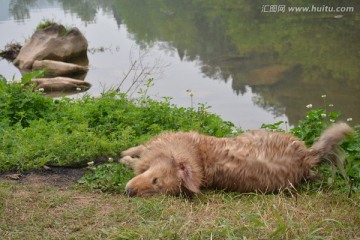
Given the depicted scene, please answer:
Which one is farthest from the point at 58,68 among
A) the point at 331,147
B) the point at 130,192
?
the point at 331,147

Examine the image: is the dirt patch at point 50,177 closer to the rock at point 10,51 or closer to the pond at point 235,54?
the pond at point 235,54

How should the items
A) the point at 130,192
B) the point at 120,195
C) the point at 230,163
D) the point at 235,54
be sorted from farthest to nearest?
the point at 235,54 < the point at 230,163 < the point at 120,195 < the point at 130,192

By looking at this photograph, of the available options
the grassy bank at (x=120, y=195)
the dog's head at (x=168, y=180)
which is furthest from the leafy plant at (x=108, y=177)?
the dog's head at (x=168, y=180)

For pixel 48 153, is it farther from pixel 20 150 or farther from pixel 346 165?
pixel 346 165

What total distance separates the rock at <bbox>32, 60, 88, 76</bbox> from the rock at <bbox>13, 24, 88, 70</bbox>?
0.72m

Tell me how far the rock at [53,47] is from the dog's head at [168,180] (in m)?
13.7

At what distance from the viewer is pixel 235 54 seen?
17.7m

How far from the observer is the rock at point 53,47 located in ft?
60.1

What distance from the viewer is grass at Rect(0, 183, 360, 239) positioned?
12.9 ft

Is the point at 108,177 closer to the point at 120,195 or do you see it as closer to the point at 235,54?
the point at 120,195

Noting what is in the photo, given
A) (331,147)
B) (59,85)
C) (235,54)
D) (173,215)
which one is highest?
(235,54)

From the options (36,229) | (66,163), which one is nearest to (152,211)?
(36,229)

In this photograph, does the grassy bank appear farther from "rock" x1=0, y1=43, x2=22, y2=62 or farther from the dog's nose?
"rock" x1=0, y1=43, x2=22, y2=62

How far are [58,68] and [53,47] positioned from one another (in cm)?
178
